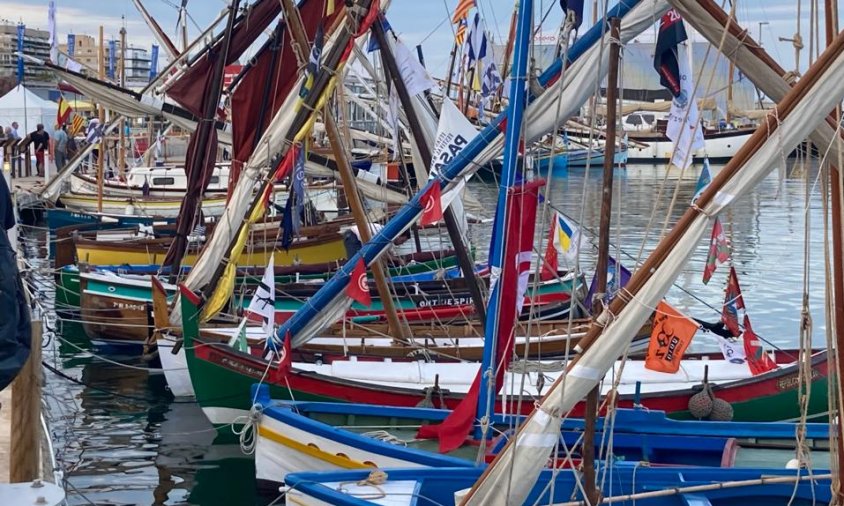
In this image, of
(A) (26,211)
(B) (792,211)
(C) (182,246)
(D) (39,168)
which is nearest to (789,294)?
(C) (182,246)

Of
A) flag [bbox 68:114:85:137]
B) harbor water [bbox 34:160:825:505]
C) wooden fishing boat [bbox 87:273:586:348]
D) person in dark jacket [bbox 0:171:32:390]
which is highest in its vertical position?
flag [bbox 68:114:85:137]

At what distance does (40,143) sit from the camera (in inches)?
1907

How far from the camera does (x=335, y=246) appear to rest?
31281mm

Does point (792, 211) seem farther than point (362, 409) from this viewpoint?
Yes

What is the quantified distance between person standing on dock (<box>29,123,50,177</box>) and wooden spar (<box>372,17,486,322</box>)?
34658 millimetres

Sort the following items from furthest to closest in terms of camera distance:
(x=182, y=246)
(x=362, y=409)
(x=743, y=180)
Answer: (x=182, y=246) < (x=362, y=409) < (x=743, y=180)

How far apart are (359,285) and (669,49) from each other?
5889 mm

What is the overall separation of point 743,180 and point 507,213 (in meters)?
3.95

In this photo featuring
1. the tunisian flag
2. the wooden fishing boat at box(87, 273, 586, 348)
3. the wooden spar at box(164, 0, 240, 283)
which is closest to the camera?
the tunisian flag

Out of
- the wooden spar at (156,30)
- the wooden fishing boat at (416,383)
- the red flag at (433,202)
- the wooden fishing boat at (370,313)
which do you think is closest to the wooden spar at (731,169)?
the red flag at (433,202)

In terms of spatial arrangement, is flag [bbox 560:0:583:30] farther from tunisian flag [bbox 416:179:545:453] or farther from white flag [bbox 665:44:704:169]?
tunisian flag [bbox 416:179:545:453]

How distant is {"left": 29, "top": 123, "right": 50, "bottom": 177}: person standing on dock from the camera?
47.7 metres

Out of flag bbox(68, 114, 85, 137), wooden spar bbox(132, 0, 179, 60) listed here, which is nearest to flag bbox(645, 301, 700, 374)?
wooden spar bbox(132, 0, 179, 60)

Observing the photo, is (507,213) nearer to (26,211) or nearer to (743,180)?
(743,180)
